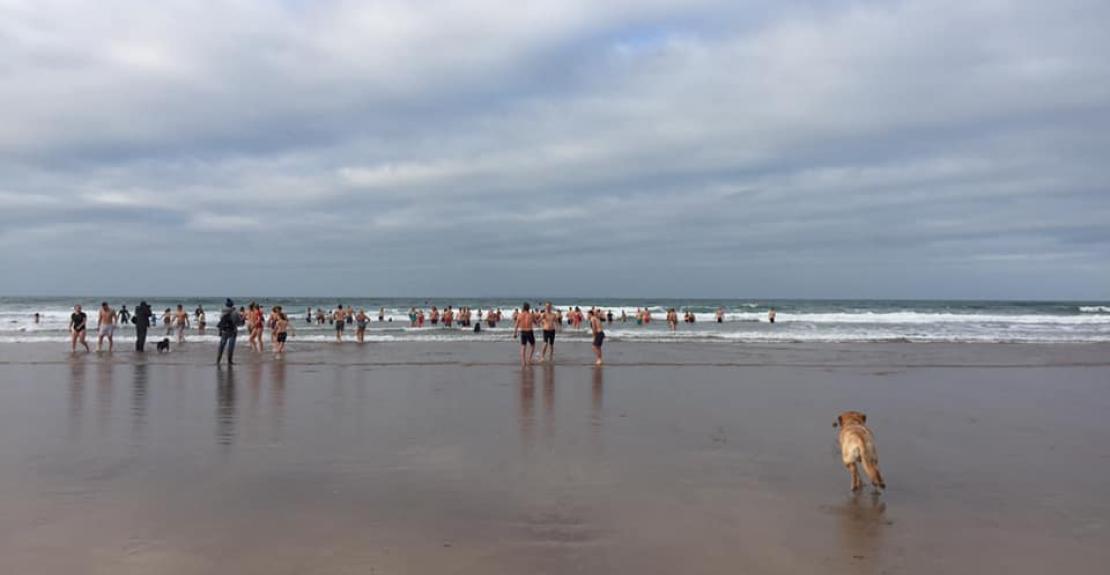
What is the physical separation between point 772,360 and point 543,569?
17208 mm

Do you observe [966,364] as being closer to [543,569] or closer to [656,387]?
[656,387]

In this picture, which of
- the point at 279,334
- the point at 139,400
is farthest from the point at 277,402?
the point at 279,334

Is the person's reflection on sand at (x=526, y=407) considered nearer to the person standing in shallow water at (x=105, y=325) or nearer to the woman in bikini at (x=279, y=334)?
the woman in bikini at (x=279, y=334)

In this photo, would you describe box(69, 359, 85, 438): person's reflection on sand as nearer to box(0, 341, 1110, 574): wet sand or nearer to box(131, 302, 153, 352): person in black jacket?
box(0, 341, 1110, 574): wet sand

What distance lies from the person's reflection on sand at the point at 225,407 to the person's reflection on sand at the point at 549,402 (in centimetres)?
393

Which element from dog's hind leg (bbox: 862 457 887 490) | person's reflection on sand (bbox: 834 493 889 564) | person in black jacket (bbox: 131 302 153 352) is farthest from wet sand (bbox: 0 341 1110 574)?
person in black jacket (bbox: 131 302 153 352)

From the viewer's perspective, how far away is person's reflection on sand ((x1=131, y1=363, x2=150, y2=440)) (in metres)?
10.1

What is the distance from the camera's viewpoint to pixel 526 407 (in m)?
12.1


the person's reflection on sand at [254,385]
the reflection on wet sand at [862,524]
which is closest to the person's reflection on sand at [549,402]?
the reflection on wet sand at [862,524]

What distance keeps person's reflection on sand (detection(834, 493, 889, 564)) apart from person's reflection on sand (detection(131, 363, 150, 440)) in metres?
8.18

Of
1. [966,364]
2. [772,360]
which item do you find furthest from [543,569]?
[966,364]

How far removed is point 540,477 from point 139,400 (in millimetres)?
8486

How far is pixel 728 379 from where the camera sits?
16.3m

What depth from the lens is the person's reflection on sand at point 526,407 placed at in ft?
31.7
